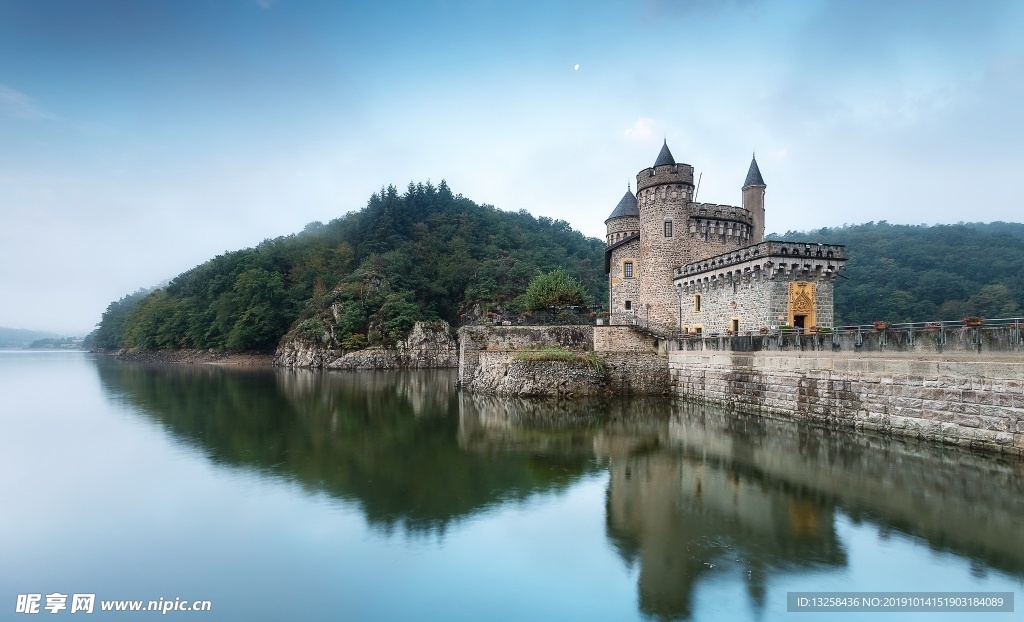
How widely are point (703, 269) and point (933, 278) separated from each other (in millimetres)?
50382

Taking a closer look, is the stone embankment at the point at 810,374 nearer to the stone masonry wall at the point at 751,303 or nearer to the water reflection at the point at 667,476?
the water reflection at the point at 667,476

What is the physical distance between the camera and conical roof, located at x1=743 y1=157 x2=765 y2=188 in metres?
33.7

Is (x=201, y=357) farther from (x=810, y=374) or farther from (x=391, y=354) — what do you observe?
(x=810, y=374)

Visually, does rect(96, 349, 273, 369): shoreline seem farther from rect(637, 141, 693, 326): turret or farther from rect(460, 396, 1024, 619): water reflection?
rect(460, 396, 1024, 619): water reflection

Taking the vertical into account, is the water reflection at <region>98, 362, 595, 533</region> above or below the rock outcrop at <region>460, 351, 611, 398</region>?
below

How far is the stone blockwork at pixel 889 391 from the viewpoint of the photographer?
14.5 metres

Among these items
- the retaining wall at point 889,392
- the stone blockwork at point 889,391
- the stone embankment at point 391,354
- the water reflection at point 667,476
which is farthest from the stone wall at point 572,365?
the stone embankment at point 391,354

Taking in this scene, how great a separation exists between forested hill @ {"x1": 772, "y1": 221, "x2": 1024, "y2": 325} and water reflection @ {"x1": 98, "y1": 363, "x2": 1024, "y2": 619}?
46.5m

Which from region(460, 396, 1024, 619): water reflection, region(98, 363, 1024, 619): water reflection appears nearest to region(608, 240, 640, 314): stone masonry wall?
region(98, 363, 1024, 619): water reflection

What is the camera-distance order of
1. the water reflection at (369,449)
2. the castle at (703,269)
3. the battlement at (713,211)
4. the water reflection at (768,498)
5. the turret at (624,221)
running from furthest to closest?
the turret at (624,221) < the battlement at (713,211) < the castle at (703,269) < the water reflection at (369,449) < the water reflection at (768,498)

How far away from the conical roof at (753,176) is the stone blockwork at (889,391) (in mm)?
13468

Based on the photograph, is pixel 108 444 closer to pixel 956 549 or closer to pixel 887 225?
pixel 956 549

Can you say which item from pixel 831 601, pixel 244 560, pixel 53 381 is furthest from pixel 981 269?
pixel 53 381

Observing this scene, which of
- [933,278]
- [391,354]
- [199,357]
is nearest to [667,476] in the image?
[391,354]
